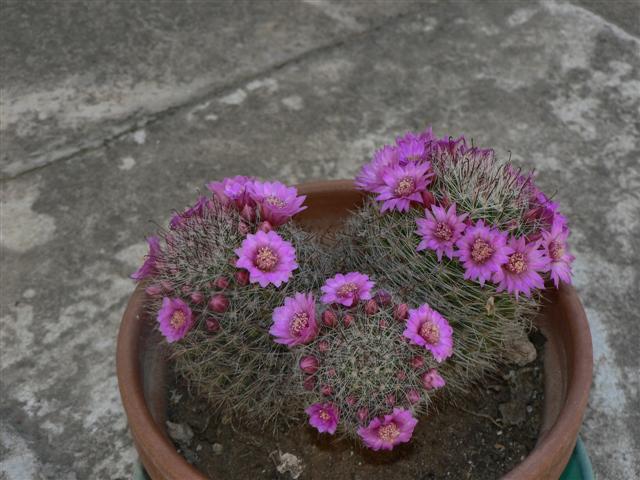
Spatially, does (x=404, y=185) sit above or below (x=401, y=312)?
above

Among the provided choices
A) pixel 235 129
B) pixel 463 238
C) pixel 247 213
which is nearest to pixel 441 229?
pixel 463 238

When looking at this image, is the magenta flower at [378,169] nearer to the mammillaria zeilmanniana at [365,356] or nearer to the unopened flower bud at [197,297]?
the mammillaria zeilmanniana at [365,356]

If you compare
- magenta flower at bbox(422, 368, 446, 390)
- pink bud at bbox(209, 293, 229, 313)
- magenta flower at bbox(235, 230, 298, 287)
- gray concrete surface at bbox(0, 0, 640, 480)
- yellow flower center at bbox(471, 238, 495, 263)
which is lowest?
gray concrete surface at bbox(0, 0, 640, 480)

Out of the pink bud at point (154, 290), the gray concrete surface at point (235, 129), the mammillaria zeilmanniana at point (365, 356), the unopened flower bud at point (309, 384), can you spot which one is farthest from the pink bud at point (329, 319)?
the gray concrete surface at point (235, 129)

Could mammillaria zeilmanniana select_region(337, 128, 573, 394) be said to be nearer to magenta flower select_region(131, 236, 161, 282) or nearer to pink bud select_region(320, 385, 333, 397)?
pink bud select_region(320, 385, 333, 397)

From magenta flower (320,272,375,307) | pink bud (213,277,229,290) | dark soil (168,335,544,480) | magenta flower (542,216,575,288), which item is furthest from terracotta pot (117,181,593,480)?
magenta flower (320,272,375,307)

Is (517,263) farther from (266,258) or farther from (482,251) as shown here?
(266,258)

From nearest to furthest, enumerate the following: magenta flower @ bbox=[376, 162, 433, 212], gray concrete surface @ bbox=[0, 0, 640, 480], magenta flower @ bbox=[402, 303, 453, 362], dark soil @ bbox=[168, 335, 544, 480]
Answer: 1. magenta flower @ bbox=[402, 303, 453, 362]
2. magenta flower @ bbox=[376, 162, 433, 212]
3. dark soil @ bbox=[168, 335, 544, 480]
4. gray concrete surface @ bbox=[0, 0, 640, 480]

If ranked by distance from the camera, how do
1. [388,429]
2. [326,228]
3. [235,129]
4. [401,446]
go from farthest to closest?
[235,129] → [326,228] → [401,446] → [388,429]
